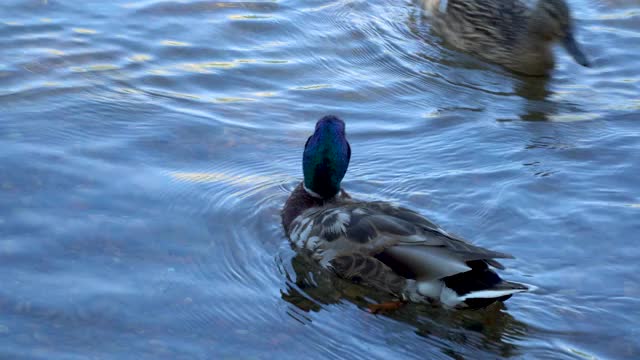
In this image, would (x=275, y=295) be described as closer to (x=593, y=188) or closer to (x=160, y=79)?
(x=593, y=188)

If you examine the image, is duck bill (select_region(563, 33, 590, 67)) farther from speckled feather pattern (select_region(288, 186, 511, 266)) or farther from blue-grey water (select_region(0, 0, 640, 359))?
speckled feather pattern (select_region(288, 186, 511, 266))

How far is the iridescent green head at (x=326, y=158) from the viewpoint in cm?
728

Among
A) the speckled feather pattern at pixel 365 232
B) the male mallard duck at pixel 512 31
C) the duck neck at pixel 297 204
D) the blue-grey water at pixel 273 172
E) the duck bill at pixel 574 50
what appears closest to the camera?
the blue-grey water at pixel 273 172

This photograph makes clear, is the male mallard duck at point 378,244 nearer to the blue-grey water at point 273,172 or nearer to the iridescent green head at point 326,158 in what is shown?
the iridescent green head at point 326,158

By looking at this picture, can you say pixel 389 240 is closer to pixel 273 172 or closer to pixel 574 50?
pixel 273 172

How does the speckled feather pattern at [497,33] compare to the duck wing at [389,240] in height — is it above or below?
above

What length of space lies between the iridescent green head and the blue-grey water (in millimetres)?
339

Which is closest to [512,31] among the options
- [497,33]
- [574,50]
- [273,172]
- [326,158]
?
[497,33]

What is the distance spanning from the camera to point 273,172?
311 inches

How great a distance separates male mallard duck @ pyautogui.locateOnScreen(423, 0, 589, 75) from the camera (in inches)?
388

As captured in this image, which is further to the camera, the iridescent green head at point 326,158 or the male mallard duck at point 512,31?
the male mallard duck at point 512,31

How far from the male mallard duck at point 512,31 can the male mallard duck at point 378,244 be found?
3.12 metres

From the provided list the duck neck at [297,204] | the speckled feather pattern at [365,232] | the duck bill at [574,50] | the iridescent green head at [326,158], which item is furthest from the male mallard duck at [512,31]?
the speckled feather pattern at [365,232]

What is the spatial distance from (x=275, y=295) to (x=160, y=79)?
3168 millimetres
